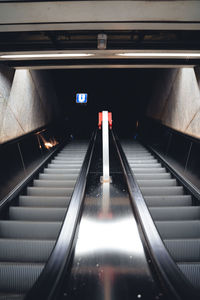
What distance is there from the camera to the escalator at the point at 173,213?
8.17ft

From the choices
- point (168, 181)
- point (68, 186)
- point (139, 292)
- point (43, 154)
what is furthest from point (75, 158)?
point (139, 292)

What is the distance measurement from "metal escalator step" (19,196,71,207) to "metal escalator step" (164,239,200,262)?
1.82 metres

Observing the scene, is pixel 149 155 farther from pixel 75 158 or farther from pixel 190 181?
pixel 190 181

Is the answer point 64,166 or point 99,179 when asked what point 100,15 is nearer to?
point 99,179

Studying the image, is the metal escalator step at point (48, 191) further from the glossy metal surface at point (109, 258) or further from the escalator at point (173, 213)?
the escalator at point (173, 213)

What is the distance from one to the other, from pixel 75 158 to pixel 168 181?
2.88 m

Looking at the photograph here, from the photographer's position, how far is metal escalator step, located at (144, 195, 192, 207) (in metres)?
3.78

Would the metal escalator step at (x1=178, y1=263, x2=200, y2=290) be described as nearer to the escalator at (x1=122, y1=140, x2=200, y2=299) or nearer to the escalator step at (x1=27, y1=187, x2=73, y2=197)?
the escalator at (x1=122, y1=140, x2=200, y2=299)

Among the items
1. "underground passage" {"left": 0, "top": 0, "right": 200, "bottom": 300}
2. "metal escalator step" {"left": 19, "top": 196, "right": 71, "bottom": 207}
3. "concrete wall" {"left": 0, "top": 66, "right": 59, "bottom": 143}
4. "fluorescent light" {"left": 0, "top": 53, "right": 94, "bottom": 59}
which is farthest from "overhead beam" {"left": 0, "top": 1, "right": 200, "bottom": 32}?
"metal escalator step" {"left": 19, "top": 196, "right": 71, "bottom": 207}

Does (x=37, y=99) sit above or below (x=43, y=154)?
above

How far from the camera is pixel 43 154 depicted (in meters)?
6.27

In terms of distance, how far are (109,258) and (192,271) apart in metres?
0.78

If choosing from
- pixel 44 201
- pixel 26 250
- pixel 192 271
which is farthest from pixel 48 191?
pixel 192 271

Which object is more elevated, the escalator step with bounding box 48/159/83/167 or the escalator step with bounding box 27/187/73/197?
the escalator step with bounding box 48/159/83/167
